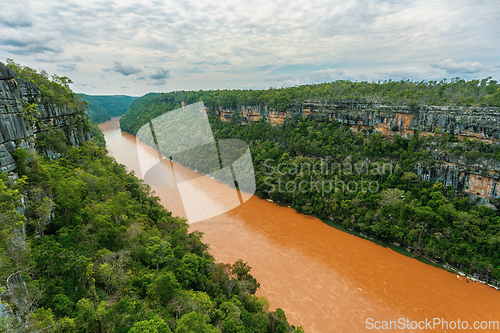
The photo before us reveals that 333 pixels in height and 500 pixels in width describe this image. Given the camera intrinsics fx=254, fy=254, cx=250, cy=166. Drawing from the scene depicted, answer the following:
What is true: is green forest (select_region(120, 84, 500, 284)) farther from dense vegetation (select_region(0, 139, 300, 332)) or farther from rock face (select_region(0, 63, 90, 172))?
rock face (select_region(0, 63, 90, 172))

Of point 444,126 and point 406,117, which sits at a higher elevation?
point 406,117

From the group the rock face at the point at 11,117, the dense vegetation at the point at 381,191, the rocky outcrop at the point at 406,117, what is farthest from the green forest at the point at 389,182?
the rock face at the point at 11,117

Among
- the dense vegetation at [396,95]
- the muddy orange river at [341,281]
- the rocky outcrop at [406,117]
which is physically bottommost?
the muddy orange river at [341,281]

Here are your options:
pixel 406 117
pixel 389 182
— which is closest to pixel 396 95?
pixel 406 117

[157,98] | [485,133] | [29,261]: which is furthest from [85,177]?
[157,98]

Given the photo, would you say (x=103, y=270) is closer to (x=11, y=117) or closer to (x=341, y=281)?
(x=11, y=117)

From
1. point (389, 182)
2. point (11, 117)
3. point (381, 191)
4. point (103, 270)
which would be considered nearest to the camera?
point (103, 270)

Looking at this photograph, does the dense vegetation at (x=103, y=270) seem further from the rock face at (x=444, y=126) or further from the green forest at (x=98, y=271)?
the rock face at (x=444, y=126)
